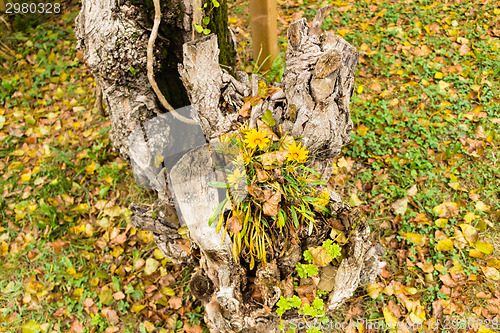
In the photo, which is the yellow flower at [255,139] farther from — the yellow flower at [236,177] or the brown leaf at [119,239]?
the brown leaf at [119,239]

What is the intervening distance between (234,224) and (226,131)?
2.16ft

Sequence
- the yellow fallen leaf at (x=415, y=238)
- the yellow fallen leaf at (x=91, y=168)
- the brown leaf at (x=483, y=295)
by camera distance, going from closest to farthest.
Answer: the brown leaf at (x=483, y=295), the yellow fallen leaf at (x=415, y=238), the yellow fallen leaf at (x=91, y=168)

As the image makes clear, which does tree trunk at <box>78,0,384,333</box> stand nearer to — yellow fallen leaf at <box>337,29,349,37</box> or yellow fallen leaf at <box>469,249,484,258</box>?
yellow fallen leaf at <box>469,249,484,258</box>

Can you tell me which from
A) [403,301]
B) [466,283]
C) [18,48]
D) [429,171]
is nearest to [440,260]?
[466,283]

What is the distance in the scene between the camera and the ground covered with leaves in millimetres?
2508

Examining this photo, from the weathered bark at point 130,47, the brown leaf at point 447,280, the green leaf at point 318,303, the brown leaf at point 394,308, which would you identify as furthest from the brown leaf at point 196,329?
the brown leaf at point 447,280

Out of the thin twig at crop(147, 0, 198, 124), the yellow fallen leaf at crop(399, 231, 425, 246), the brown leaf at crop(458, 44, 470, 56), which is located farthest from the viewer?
the brown leaf at crop(458, 44, 470, 56)

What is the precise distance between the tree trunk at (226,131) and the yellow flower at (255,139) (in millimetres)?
192

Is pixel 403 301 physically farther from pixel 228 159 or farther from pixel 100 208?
pixel 100 208

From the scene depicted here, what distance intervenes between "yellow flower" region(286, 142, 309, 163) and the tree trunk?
0.13m

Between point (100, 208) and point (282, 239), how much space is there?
6.04 feet

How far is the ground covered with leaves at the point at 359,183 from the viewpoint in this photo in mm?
2508

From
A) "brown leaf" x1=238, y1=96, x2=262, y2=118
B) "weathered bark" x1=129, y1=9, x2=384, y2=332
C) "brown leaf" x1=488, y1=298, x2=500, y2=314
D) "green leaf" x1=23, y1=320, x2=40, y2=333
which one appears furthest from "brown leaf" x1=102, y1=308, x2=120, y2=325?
"brown leaf" x1=488, y1=298, x2=500, y2=314

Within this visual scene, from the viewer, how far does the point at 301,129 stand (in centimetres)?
209
